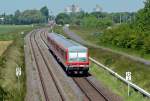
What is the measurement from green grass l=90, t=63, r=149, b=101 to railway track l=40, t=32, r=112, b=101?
1202 millimetres

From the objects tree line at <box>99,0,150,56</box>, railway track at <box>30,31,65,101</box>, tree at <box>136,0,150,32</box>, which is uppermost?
tree at <box>136,0,150,32</box>

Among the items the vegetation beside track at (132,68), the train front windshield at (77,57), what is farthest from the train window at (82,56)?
the vegetation beside track at (132,68)

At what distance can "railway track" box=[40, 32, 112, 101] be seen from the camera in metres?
32.2

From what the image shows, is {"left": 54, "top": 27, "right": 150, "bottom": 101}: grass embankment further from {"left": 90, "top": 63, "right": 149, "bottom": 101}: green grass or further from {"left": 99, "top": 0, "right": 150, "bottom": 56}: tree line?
{"left": 99, "top": 0, "right": 150, "bottom": 56}: tree line

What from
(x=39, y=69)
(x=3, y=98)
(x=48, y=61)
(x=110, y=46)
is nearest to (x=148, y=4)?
(x=110, y=46)

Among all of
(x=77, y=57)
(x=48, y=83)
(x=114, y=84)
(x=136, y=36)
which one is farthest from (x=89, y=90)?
(x=136, y=36)

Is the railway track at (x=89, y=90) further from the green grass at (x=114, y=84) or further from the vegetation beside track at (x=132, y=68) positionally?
the vegetation beside track at (x=132, y=68)

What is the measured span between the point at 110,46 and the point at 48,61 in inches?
785

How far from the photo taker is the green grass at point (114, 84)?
31.1 metres

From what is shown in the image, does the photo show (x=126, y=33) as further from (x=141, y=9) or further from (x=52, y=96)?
(x=52, y=96)

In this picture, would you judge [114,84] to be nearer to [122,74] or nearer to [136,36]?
[122,74]

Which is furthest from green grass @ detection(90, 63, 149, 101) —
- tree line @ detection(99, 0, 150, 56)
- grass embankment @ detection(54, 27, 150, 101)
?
tree line @ detection(99, 0, 150, 56)

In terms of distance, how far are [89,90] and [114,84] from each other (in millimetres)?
2476

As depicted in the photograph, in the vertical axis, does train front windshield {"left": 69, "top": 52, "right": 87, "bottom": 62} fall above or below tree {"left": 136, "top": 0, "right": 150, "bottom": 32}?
below
